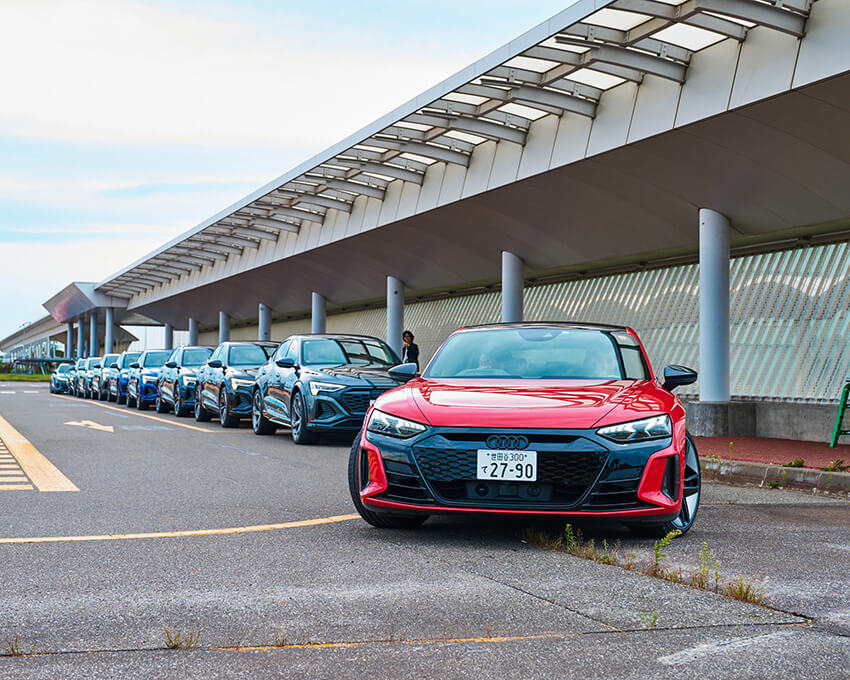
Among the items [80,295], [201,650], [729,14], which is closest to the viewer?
[201,650]

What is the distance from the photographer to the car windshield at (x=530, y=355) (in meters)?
7.59

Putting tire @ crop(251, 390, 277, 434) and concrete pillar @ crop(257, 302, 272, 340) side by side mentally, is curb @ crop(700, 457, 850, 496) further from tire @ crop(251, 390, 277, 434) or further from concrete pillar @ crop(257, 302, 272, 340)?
concrete pillar @ crop(257, 302, 272, 340)

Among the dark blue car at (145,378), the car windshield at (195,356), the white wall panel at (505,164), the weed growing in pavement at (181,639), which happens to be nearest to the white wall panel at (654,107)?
the white wall panel at (505,164)

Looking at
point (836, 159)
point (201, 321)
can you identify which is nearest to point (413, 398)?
point (836, 159)

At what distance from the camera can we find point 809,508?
8602 mm

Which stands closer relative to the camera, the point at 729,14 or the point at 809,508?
the point at 809,508

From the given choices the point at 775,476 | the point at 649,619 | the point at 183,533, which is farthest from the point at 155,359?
the point at 649,619

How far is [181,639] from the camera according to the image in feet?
13.5

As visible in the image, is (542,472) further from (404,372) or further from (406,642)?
(406,642)

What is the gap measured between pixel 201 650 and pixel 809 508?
6097 mm

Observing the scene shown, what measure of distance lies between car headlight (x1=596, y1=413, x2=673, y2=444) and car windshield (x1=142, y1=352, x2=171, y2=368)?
2448 centimetres

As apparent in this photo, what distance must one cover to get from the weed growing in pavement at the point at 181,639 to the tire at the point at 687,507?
334cm

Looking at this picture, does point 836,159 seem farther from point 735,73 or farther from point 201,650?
point 201,650

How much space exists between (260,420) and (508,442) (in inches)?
462
